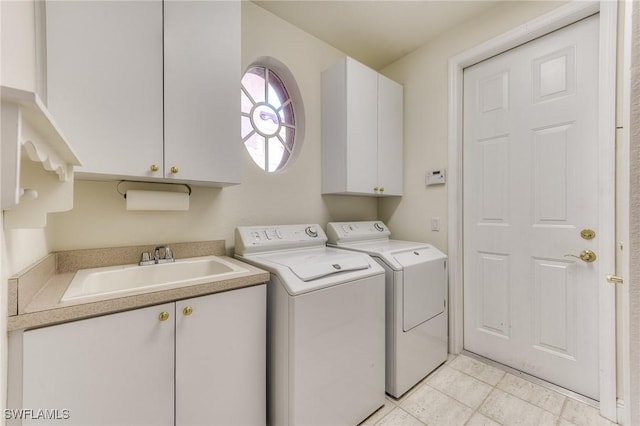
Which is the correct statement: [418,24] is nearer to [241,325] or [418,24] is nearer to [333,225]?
[333,225]

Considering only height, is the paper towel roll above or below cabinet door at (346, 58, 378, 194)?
below

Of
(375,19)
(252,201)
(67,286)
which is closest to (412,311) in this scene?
(252,201)

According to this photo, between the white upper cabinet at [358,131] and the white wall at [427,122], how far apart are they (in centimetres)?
18

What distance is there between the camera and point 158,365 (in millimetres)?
1032

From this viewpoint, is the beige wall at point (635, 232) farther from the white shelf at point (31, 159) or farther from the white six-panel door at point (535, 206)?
the white six-panel door at point (535, 206)

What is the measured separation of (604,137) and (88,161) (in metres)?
2.65

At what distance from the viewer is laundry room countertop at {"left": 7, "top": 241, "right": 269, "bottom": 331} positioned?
792 mm

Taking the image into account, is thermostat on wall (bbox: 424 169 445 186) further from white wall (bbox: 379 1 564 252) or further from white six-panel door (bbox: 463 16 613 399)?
white six-panel door (bbox: 463 16 613 399)

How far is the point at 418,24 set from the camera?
2.19 meters

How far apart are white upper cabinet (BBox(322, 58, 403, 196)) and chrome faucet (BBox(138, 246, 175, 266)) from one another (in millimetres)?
1290

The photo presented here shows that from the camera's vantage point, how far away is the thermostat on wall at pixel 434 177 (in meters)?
2.30

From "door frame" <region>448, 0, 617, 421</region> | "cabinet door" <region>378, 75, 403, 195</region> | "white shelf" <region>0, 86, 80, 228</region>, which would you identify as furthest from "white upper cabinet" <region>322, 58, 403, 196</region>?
"white shelf" <region>0, 86, 80, 228</region>

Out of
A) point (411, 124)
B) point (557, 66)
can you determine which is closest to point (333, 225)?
point (411, 124)
